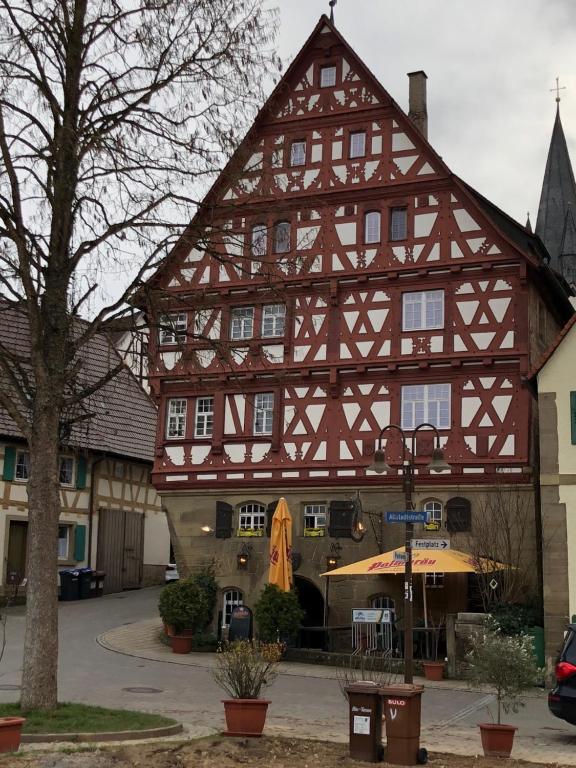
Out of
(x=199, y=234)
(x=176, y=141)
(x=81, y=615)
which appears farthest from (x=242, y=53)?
(x=81, y=615)

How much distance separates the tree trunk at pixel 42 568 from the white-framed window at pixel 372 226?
15299 millimetres

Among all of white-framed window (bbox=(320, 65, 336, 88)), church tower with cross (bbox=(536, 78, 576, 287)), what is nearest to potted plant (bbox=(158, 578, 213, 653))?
white-framed window (bbox=(320, 65, 336, 88))

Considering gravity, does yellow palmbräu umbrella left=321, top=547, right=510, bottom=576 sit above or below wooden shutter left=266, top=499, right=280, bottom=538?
below

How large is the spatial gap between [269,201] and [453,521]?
11885mm

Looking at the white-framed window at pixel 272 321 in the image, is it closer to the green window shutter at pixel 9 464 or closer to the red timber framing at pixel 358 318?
the red timber framing at pixel 358 318

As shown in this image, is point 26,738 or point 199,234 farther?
point 199,234

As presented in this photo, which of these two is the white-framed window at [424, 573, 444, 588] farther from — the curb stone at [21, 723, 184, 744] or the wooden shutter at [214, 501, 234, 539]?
the curb stone at [21, 723, 184, 744]

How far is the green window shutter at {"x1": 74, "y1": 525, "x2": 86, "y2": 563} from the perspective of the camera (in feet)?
124

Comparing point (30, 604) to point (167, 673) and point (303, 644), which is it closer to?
point (167, 673)

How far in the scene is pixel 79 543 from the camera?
38.1 m

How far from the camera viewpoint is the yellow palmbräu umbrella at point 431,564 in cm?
2295

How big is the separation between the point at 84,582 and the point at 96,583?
2.23 feet

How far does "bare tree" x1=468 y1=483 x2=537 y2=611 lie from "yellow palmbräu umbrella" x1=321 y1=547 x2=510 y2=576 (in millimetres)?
657

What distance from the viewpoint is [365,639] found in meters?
Answer: 25.8
